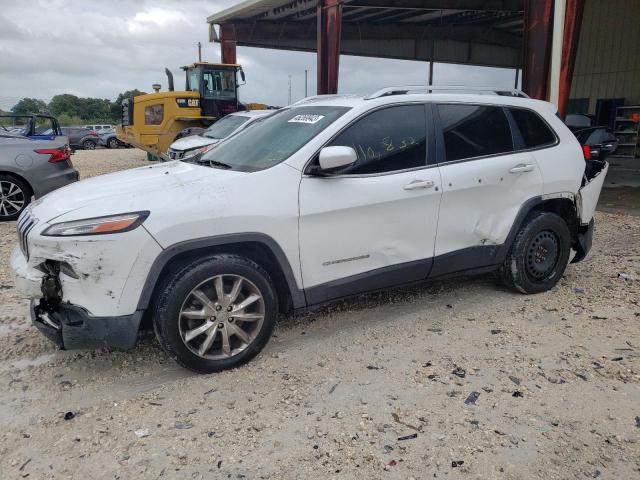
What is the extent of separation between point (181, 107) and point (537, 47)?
34.3 feet

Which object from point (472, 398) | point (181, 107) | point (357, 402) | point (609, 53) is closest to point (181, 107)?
point (181, 107)

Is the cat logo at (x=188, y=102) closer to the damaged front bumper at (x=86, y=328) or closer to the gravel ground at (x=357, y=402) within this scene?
the gravel ground at (x=357, y=402)

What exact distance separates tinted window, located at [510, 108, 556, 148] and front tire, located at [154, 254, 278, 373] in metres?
2.63

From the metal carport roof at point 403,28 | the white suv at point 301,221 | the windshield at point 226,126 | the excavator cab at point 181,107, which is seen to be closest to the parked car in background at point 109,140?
the metal carport roof at point 403,28

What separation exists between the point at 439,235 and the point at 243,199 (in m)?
1.60

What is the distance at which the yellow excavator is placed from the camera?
1573cm

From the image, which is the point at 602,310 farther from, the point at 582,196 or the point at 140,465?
the point at 140,465

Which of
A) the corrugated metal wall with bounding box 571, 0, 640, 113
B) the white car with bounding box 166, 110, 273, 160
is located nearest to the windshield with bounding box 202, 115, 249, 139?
the white car with bounding box 166, 110, 273, 160

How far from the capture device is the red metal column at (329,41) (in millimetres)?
13461

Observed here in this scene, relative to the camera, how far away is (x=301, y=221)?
344 centimetres

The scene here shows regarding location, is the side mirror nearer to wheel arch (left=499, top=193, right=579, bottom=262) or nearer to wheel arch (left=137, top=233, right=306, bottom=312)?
wheel arch (left=137, top=233, right=306, bottom=312)

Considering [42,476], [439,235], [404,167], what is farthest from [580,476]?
[42,476]

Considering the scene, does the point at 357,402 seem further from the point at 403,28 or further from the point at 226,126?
the point at 403,28

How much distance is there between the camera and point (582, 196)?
4.79 metres
